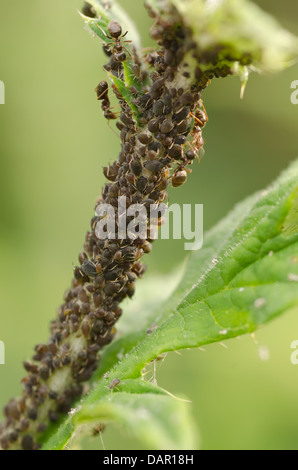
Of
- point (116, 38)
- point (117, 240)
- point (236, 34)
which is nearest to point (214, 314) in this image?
point (117, 240)

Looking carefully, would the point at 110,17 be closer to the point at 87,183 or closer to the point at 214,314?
the point at 214,314

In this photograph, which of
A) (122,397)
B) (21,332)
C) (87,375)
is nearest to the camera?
(122,397)

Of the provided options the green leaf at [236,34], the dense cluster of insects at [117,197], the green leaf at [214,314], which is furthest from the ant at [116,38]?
the green leaf at [214,314]

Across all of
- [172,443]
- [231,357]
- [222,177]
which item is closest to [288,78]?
[222,177]

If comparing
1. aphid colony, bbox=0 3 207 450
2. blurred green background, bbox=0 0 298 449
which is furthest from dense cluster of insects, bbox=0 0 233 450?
blurred green background, bbox=0 0 298 449

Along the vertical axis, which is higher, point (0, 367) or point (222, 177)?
point (222, 177)
